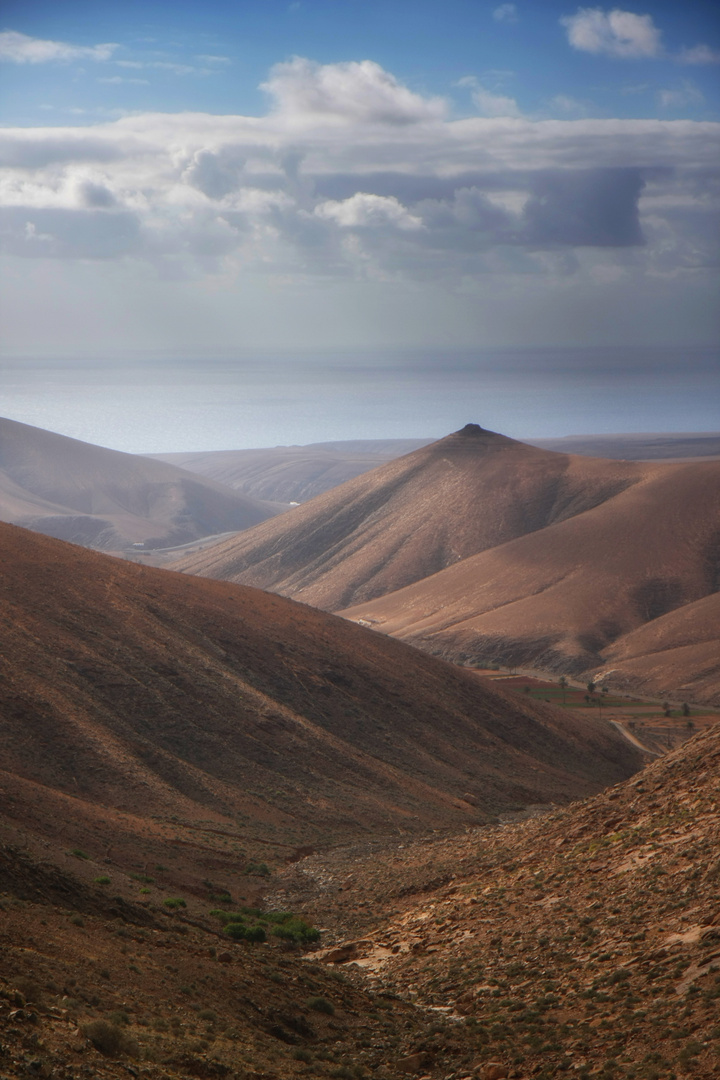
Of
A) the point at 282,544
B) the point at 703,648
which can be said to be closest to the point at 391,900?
the point at 703,648

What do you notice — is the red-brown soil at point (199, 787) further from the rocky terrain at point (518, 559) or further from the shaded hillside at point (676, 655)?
the rocky terrain at point (518, 559)

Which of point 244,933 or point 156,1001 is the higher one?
point 156,1001

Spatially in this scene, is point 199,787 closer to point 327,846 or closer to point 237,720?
point 327,846

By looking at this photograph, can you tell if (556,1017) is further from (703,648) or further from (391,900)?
(703,648)

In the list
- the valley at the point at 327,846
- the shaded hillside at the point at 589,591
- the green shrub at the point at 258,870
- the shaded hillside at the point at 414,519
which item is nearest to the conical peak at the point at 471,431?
the shaded hillside at the point at 414,519

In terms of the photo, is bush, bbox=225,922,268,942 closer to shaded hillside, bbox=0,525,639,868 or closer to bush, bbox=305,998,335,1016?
bush, bbox=305,998,335,1016

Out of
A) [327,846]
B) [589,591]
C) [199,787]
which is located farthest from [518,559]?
[327,846]
